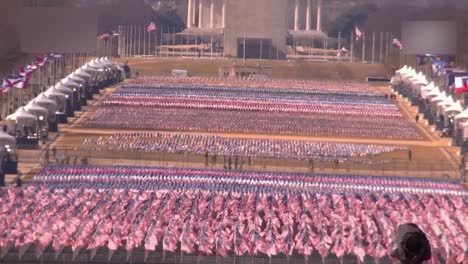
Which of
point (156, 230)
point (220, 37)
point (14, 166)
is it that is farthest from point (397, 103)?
point (220, 37)

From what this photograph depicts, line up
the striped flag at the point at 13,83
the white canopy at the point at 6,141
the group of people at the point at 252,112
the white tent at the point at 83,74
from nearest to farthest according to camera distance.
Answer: the white canopy at the point at 6,141, the striped flag at the point at 13,83, the group of people at the point at 252,112, the white tent at the point at 83,74

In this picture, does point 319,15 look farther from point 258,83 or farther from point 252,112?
point 252,112

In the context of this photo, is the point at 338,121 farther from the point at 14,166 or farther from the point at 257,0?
the point at 257,0

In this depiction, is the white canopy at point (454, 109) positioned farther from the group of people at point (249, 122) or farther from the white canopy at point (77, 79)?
the white canopy at point (77, 79)

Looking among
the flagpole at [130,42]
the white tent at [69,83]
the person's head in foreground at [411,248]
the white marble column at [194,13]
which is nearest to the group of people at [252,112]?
the white tent at [69,83]

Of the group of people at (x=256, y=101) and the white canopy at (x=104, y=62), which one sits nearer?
the group of people at (x=256, y=101)

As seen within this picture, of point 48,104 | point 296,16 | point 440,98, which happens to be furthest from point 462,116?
point 296,16
